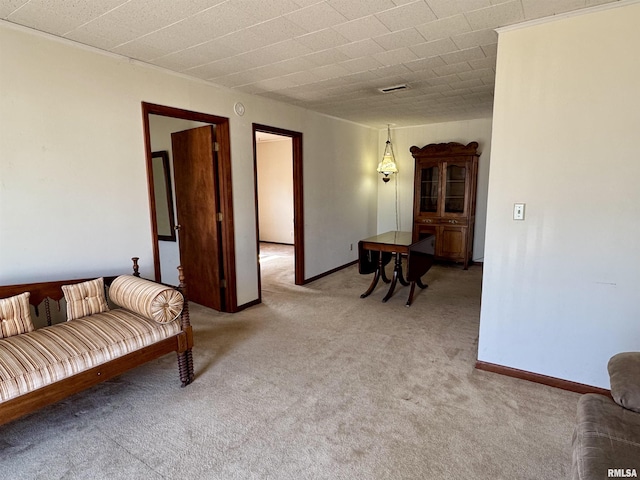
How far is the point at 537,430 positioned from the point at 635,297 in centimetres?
100

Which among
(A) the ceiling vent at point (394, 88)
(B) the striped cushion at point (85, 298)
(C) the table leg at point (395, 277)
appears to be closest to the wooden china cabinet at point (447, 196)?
(C) the table leg at point (395, 277)

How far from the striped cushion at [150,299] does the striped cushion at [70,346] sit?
8cm

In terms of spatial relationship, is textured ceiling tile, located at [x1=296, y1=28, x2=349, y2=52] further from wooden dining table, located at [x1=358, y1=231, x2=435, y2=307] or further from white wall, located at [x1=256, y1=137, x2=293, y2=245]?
white wall, located at [x1=256, y1=137, x2=293, y2=245]

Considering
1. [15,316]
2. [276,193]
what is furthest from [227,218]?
[276,193]

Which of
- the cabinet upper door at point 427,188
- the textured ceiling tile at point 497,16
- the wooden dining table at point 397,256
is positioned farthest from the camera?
the cabinet upper door at point 427,188

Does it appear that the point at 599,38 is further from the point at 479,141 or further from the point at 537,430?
the point at 479,141

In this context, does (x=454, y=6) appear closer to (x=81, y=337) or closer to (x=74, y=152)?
(x=74, y=152)

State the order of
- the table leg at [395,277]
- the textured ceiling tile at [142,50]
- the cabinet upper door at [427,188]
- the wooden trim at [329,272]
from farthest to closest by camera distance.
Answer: the cabinet upper door at [427,188]
the wooden trim at [329,272]
the table leg at [395,277]
the textured ceiling tile at [142,50]

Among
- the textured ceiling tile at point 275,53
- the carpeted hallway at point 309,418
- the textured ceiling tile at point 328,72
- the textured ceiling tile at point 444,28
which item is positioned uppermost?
the textured ceiling tile at point 328,72

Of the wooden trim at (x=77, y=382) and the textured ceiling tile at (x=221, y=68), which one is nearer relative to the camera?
the wooden trim at (x=77, y=382)

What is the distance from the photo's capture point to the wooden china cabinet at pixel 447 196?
543 centimetres

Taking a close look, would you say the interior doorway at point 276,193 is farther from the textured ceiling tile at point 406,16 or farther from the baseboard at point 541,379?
the textured ceiling tile at point 406,16

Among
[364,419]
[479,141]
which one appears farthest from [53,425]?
[479,141]

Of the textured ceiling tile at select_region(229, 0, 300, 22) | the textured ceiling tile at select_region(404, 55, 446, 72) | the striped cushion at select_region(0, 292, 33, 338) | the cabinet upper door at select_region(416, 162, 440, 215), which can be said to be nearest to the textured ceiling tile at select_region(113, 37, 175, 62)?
the textured ceiling tile at select_region(229, 0, 300, 22)
